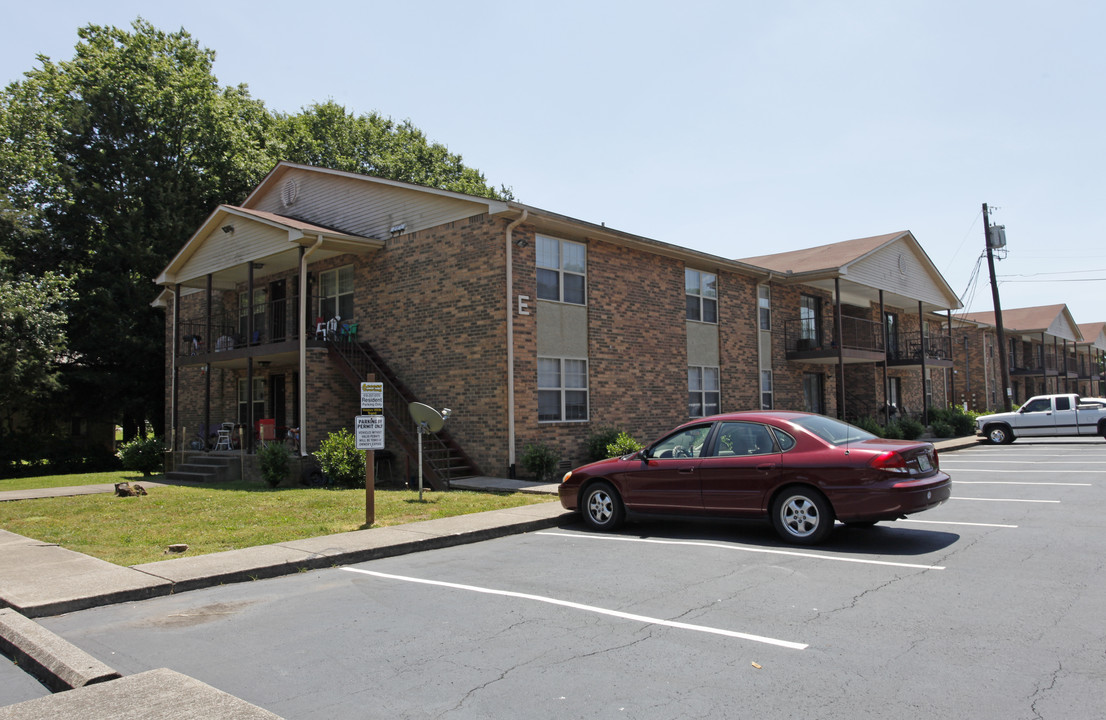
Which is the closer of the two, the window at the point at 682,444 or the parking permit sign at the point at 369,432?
the window at the point at 682,444

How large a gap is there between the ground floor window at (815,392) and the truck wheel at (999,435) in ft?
19.8

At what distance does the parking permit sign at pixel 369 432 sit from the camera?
1047cm

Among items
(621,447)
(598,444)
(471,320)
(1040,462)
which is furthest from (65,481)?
(1040,462)

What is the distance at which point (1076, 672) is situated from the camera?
4406 millimetres

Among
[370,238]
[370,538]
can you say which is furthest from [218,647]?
[370,238]

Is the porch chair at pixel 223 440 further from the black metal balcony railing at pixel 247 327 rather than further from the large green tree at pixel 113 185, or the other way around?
the large green tree at pixel 113 185

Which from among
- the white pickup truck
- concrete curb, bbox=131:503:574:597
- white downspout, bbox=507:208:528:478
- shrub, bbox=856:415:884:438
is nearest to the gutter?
white downspout, bbox=507:208:528:478

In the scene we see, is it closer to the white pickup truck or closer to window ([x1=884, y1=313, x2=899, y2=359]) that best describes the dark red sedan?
the white pickup truck

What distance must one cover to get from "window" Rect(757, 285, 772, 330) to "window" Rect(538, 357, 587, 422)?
342 inches

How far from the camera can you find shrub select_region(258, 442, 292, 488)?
54.1ft

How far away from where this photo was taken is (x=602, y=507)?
1020 cm

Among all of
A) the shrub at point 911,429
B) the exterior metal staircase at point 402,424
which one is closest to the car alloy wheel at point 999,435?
the shrub at point 911,429

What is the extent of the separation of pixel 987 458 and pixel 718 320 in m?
8.02

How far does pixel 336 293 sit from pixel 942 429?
2305 cm
